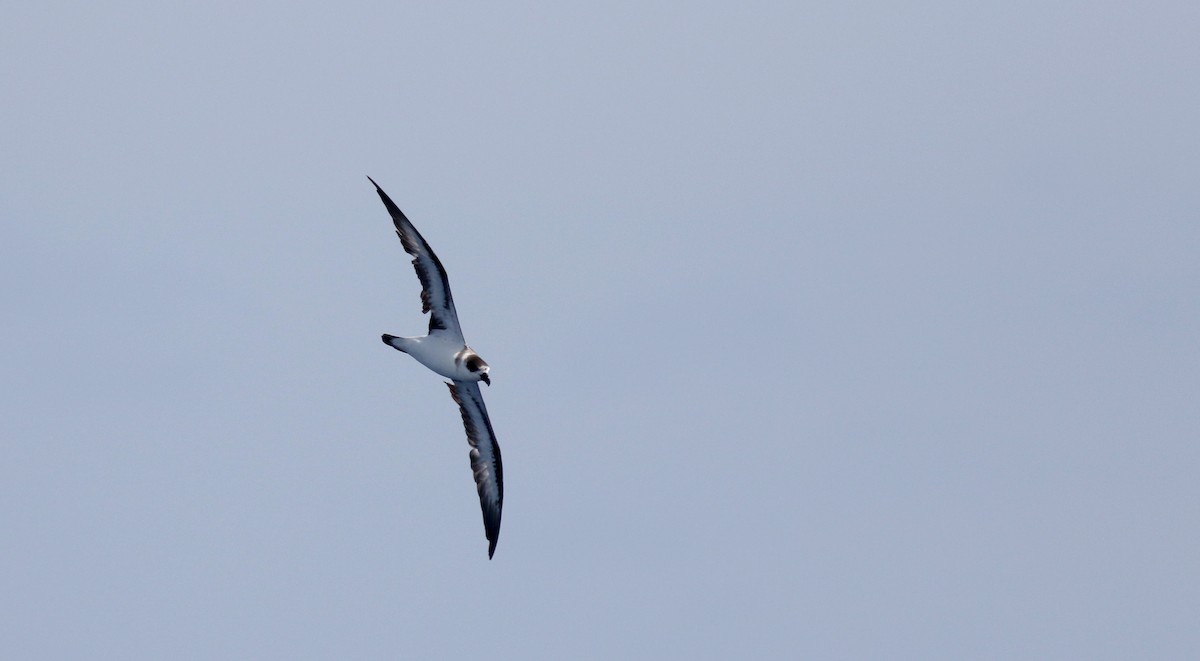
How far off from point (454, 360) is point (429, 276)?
288cm

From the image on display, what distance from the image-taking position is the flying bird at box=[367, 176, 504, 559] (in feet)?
120

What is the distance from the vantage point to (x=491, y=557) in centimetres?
4194

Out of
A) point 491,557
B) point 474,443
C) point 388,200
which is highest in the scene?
point 388,200

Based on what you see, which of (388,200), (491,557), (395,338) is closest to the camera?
(388,200)

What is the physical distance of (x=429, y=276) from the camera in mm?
37094

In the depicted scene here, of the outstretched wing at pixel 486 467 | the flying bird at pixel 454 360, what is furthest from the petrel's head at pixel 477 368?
the outstretched wing at pixel 486 467

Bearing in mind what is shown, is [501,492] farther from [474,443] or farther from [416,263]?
[416,263]

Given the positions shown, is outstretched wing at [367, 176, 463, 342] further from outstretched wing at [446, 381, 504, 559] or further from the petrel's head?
outstretched wing at [446, 381, 504, 559]

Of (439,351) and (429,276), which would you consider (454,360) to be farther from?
(429,276)

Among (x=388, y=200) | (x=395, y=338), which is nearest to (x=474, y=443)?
(x=395, y=338)

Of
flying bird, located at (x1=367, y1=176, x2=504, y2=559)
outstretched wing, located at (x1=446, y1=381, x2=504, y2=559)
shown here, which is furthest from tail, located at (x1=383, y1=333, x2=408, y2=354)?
outstretched wing, located at (x1=446, y1=381, x2=504, y2=559)

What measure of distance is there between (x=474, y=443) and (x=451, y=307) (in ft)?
20.9

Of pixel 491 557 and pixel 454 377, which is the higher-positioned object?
pixel 454 377

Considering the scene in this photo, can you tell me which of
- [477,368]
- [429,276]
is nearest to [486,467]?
[477,368]
